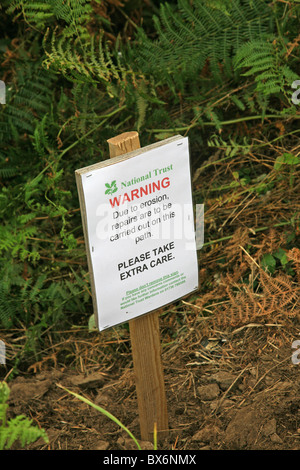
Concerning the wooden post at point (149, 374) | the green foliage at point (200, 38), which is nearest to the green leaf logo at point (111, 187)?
the wooden post at point (149, 374)

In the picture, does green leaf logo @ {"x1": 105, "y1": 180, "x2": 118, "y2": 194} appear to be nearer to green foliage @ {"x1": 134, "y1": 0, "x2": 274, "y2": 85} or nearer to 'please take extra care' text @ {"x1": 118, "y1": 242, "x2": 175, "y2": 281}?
'please take extra care' text @ {"x1": 118, "y1": 242, "x2": 175, "y2": 281}

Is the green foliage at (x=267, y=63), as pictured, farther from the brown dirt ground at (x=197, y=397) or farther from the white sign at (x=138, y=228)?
the brown dirt ground at (x=197, y=397)

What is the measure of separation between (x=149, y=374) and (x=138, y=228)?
623 mm

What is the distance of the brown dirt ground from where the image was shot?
2582mm

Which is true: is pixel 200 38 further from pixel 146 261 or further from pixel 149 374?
pixel 149 374

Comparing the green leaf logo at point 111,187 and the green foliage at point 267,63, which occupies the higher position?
the green foliage at point 267,63

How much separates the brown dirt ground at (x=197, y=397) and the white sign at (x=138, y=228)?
0.56 meters

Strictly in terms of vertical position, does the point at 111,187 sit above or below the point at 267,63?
below

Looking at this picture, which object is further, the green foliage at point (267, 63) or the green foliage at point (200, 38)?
the green foliage at point (200, 38)

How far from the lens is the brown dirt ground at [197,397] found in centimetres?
258

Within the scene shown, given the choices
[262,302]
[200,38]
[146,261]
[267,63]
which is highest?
[200,38]

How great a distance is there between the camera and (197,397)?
9.29 ft

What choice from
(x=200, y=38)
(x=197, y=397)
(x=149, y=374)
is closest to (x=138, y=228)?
(x=149, y=374)
